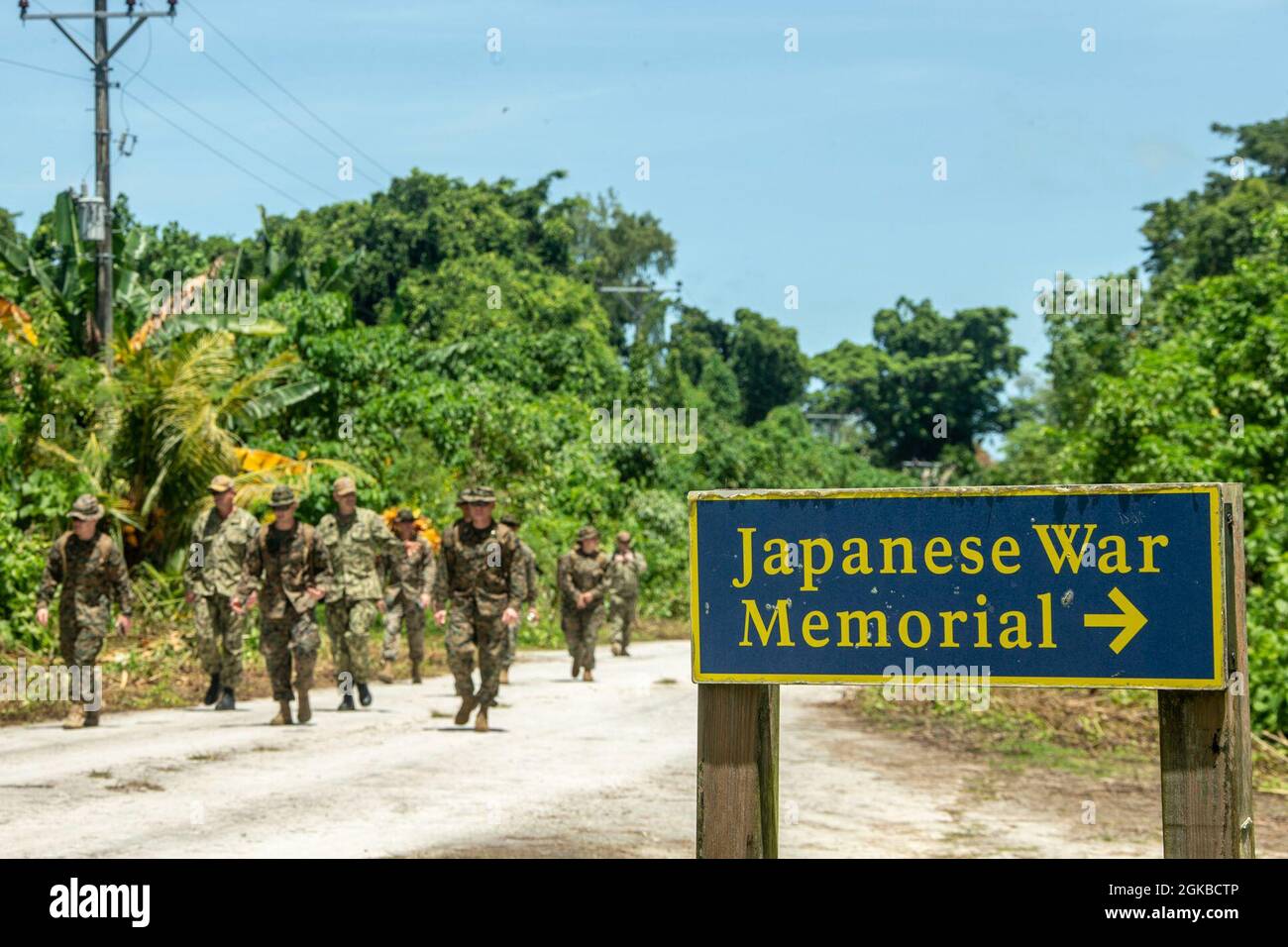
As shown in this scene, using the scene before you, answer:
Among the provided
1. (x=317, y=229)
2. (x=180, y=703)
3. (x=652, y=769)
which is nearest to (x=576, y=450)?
(x=180, y=703)

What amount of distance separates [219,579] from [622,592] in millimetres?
11944

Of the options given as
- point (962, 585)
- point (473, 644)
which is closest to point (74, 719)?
point (473, 644)

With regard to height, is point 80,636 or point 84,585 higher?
point 84,585

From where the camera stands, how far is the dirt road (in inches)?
356

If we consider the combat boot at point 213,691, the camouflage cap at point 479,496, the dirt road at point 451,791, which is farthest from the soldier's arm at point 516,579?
the combat boot at point 213,691

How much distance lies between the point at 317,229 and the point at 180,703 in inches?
1813

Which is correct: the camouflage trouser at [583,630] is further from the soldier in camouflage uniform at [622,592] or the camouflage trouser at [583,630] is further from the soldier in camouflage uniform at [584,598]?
the soldier in camouflage uniform at [622,592]

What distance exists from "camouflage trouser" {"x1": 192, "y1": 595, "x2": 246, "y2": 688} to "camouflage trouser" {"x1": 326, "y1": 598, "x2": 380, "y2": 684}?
1041 millimetres

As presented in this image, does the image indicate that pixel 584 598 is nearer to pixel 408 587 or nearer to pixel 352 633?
pixel 408 587

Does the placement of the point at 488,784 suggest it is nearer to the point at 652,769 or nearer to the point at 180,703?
the point at 652,769

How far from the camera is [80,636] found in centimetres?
1455

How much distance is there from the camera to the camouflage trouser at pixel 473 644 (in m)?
14.3

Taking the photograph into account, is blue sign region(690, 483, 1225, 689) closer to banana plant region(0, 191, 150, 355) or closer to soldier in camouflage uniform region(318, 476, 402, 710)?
soldier in camouflage uniform region(318, 476, 402, 710)
